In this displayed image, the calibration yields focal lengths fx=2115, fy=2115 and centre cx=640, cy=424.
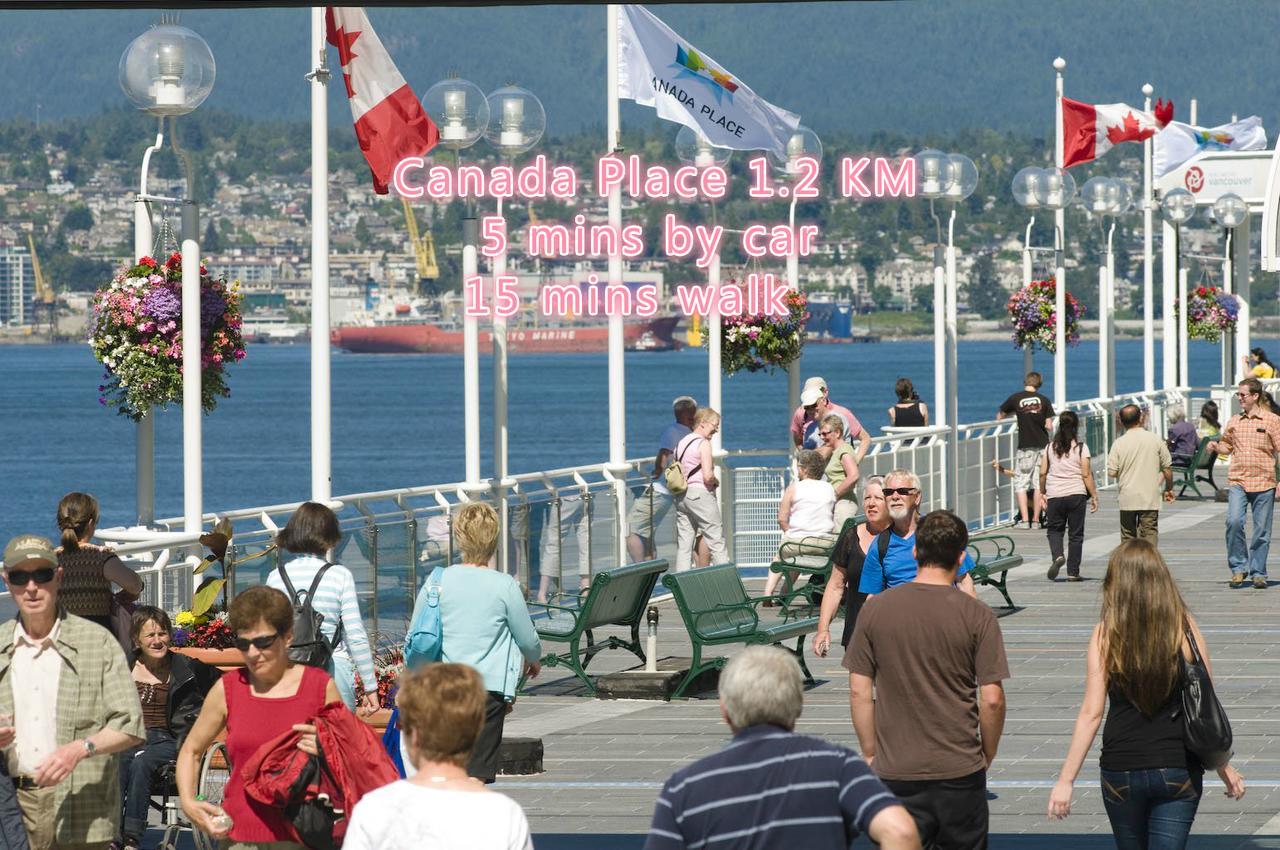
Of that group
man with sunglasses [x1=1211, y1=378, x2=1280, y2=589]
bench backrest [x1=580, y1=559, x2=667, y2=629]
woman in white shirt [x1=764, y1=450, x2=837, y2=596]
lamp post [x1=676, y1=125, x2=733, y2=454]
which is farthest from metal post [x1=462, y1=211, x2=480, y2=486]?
man with sunglasses [x1=1211, y1=378, x2=1280, y2=589]

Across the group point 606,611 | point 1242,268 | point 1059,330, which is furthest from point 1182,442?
point 606,611

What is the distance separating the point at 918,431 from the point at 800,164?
3.86 metres

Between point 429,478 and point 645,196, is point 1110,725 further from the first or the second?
point 429,478

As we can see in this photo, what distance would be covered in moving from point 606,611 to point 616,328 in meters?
5.43

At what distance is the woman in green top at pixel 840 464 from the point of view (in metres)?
17.0

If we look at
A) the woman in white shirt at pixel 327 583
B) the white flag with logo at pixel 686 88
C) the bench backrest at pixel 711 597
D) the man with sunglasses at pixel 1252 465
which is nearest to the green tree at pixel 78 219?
the white flag with logo at pixel 686 88

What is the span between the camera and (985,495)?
24.6 m

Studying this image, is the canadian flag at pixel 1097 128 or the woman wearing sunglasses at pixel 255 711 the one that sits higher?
the canadian flag at pixel 1097 128

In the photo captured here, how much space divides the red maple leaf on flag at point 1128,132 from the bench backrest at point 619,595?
19.4 m

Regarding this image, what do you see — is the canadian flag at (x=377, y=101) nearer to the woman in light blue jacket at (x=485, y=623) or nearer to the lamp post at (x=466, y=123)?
the lamp post at (x=466, y=123)

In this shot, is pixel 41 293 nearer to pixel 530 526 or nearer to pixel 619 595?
pixel 530 526

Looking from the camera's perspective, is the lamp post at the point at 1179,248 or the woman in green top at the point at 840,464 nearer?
the woman in green top at the point at 840,464

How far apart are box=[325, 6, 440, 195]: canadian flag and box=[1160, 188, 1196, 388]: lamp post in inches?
867

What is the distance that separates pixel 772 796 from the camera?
15.6 ft
